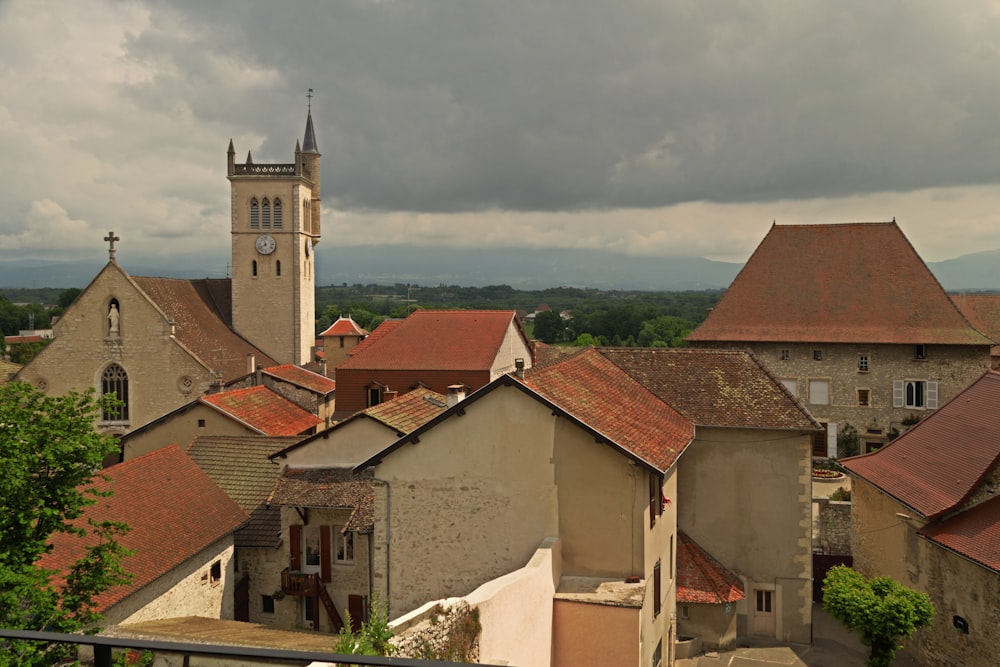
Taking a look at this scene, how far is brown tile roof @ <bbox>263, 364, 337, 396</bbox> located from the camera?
36.1 meters

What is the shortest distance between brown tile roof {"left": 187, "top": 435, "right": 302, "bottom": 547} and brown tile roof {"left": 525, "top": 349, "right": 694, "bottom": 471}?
9.00 m

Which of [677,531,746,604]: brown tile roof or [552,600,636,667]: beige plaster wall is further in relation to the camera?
[677,531,746,604]: brown tile roof

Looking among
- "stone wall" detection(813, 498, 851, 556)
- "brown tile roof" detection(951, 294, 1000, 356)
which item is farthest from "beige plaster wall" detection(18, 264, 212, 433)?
"brown tile roof" detection(951, 294, 1000, 356)

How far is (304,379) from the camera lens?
126 ft

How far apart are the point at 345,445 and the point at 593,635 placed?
368 inches

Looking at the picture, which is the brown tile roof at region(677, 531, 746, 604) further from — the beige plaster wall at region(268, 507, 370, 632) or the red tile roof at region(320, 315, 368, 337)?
the red tile roof at region(320, 315, 368, 337)

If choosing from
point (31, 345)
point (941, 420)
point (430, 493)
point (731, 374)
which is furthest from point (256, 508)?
point (31, 345)

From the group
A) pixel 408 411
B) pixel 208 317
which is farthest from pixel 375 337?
pixel 408 411

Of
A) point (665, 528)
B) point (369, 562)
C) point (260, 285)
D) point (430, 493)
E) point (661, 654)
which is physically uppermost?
point (260, 285)

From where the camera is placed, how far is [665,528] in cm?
1605

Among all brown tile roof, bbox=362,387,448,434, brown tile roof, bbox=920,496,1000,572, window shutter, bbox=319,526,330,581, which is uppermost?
brown tile roof, bbox=362,387,448,434

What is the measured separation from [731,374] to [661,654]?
28.2 feet

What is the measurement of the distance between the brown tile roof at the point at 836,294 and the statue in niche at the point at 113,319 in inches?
1223

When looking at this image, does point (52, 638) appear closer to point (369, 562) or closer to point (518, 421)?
point (518, 421)
